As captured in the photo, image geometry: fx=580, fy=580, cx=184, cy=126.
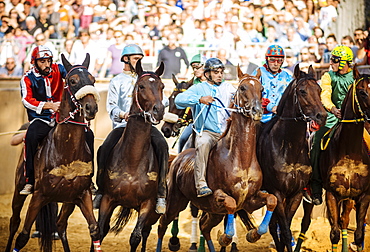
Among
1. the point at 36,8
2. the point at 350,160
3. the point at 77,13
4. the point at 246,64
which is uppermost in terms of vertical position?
the point at 36,8

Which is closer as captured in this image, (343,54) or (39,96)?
(39,96)

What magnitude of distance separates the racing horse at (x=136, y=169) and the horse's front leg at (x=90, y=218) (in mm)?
139

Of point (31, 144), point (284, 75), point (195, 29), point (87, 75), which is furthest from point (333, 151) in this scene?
point (195, 29)

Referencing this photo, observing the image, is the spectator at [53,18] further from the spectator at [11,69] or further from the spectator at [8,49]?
the spectator at [11,69]

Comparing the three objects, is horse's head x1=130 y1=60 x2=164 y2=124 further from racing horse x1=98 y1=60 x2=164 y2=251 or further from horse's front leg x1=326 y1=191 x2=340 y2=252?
horse's front leg x1=326 y1=191 x2=340 y2=252

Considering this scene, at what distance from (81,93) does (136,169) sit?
1195 mm

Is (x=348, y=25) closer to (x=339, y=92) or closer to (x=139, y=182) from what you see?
(x=339, y=92)

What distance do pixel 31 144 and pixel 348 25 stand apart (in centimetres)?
1076

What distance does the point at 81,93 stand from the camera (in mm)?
6602

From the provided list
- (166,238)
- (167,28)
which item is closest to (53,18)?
(167,28)

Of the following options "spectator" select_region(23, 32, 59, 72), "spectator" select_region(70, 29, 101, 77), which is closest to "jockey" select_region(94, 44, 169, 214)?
"spectator" select_region(70, 29, 101, 77)

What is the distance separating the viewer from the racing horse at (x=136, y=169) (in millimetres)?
7004

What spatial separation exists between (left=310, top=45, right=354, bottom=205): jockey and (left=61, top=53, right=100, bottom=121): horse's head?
3452 mm

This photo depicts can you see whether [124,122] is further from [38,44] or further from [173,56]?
[38,44]
